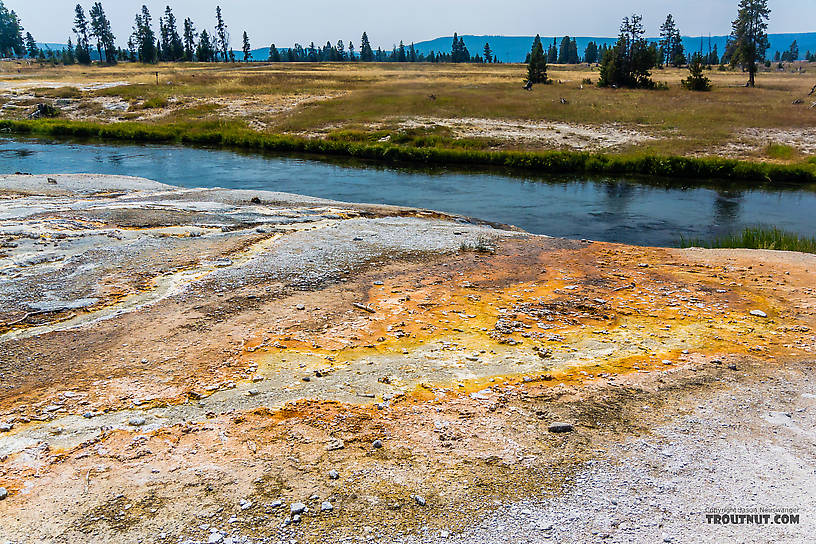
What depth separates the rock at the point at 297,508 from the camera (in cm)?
618

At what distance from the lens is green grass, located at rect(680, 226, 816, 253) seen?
1891 centimetres

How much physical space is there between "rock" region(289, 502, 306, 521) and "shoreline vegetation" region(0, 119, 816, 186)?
32525 millimetres

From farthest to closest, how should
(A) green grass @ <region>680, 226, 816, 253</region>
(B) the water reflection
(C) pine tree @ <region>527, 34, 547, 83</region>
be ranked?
(C) pine tree @ <region>527, 34, 547, 83</region>
(B) the water reflection
(A) green grass @ <region>680, 226, 816, 253</region>

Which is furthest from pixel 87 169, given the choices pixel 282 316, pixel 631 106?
pixel 631 106

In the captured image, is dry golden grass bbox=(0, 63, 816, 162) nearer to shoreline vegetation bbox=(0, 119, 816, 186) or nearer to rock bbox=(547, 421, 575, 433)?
shoreline vegetation bbox=(0, 119, 816, 186)

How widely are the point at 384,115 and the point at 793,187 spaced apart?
3015cm

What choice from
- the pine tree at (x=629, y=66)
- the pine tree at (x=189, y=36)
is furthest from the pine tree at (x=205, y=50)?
the pine tree at (x=629, y=66)

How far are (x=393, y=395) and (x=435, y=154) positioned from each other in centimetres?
3158

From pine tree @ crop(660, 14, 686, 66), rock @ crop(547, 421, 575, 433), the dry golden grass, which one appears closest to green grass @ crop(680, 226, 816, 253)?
rock @ crop(547, 421, 575, 433)

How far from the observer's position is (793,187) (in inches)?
1234

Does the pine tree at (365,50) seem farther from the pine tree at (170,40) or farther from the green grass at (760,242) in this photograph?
the green grass at (760,242)

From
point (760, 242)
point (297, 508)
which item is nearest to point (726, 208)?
point (760, 242)

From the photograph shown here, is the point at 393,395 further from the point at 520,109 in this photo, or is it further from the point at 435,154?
the point at 520,109

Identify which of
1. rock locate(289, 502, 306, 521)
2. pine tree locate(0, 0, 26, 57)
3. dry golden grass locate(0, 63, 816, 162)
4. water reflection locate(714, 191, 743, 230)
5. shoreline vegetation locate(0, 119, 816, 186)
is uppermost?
pine tree locate(0, 0, 26, 57)
